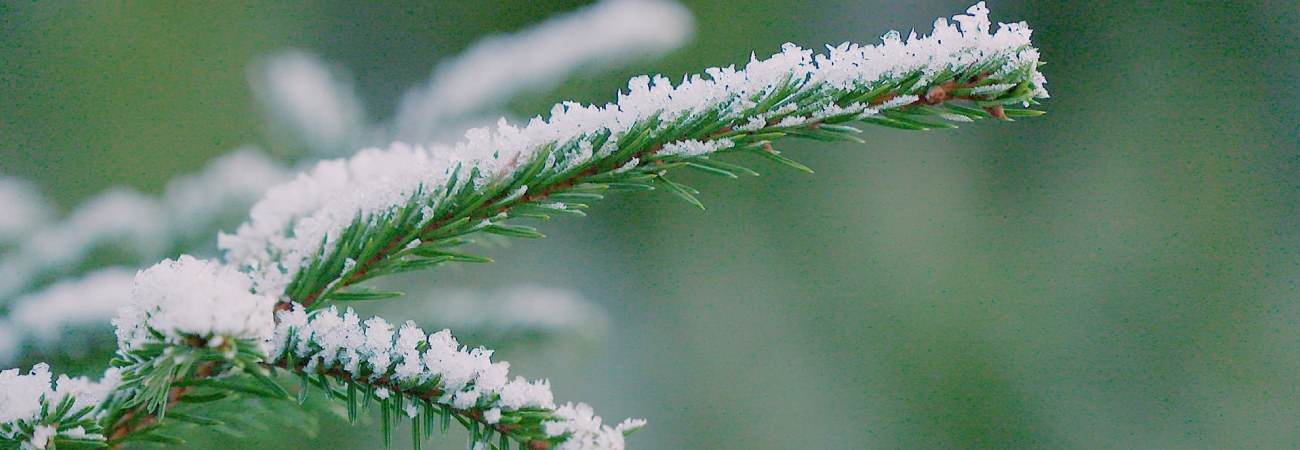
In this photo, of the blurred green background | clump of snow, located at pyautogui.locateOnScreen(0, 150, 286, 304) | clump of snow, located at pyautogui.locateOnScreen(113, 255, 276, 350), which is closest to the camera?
clump of snow, located at pyautogui.locateOnScreen(113, 255, 276, 350)

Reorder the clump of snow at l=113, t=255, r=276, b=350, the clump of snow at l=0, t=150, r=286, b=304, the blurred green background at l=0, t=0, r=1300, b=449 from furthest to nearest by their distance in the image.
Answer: the blurred green background at l=0, t=0, r=1300, b=449 → the clump of snow at l=0, t=150, r=286, b=304 → the clump of snow at l=113, t=255, r=276, b=350

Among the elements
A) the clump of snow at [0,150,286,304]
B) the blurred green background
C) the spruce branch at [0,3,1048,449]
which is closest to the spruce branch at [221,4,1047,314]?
the spruce branch at [0,3,1048,449]

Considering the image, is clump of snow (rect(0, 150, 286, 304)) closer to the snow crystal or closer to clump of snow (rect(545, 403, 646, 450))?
the snow crystal

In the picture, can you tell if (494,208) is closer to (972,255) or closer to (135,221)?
(135,221)

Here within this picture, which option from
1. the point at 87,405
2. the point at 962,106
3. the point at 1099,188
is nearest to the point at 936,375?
the point at 1099,188

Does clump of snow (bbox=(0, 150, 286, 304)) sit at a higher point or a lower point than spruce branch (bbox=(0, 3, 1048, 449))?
higher

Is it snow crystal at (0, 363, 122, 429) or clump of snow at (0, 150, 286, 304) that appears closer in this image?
snow crystal at (0, 363, 122, 429)

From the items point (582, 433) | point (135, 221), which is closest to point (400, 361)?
point (582, 433)

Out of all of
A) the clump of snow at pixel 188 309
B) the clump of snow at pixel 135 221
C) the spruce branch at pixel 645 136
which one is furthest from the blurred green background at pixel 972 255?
the clump of snow at pixel 188 309
